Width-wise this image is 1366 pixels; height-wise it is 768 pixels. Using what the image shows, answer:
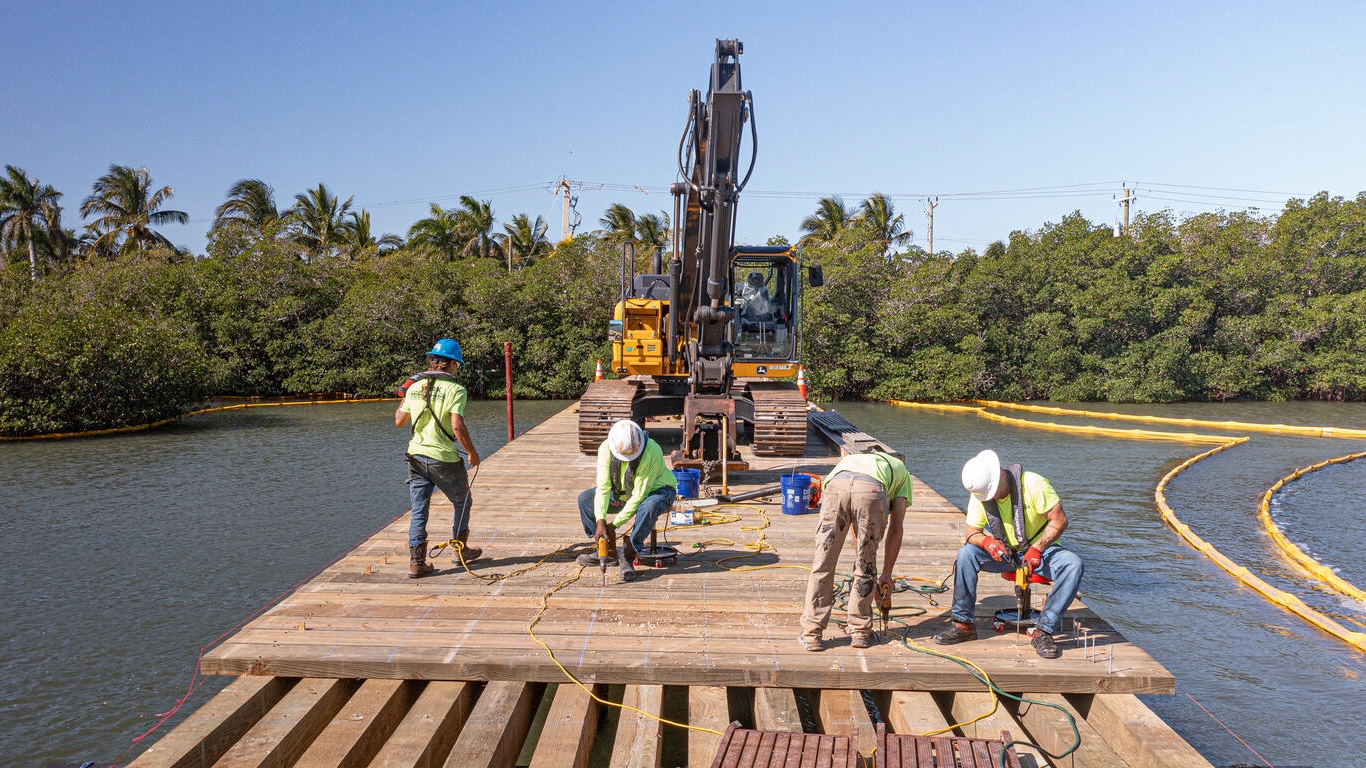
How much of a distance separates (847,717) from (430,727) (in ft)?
6.63

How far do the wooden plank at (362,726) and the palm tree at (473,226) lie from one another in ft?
125

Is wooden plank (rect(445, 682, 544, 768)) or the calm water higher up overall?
wooden plank (rect(445, 682, 544, 768))

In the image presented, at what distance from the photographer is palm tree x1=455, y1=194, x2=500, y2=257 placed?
41.0 meters

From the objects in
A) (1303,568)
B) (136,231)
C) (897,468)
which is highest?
(136,231)

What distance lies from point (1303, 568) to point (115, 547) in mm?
12587

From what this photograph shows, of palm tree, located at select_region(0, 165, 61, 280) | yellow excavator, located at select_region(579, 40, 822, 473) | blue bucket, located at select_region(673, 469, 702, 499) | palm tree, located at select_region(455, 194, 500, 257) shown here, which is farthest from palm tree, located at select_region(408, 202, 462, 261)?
blue bucket, located at select_region(673, 469, 702, 499)

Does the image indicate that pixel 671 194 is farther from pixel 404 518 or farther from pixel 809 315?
pixel 809 315

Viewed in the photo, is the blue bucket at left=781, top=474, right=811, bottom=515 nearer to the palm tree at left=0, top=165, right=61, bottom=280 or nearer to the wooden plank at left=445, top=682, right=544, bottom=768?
the wooden plank at left=445, top=682, right=544, bottom=768

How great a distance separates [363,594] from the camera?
5.54 m

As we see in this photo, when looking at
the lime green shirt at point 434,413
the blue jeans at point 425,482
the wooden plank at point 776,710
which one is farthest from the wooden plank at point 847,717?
the lime green shirt at point 434,413

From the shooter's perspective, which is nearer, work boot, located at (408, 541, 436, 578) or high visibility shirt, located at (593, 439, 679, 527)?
high visibility shirt, located at (593, 439, 679, 527)

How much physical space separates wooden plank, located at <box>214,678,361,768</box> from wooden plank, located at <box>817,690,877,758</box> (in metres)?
2.49

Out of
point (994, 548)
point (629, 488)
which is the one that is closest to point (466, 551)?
point (629, 488)

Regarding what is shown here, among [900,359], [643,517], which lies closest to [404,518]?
[643,517]
